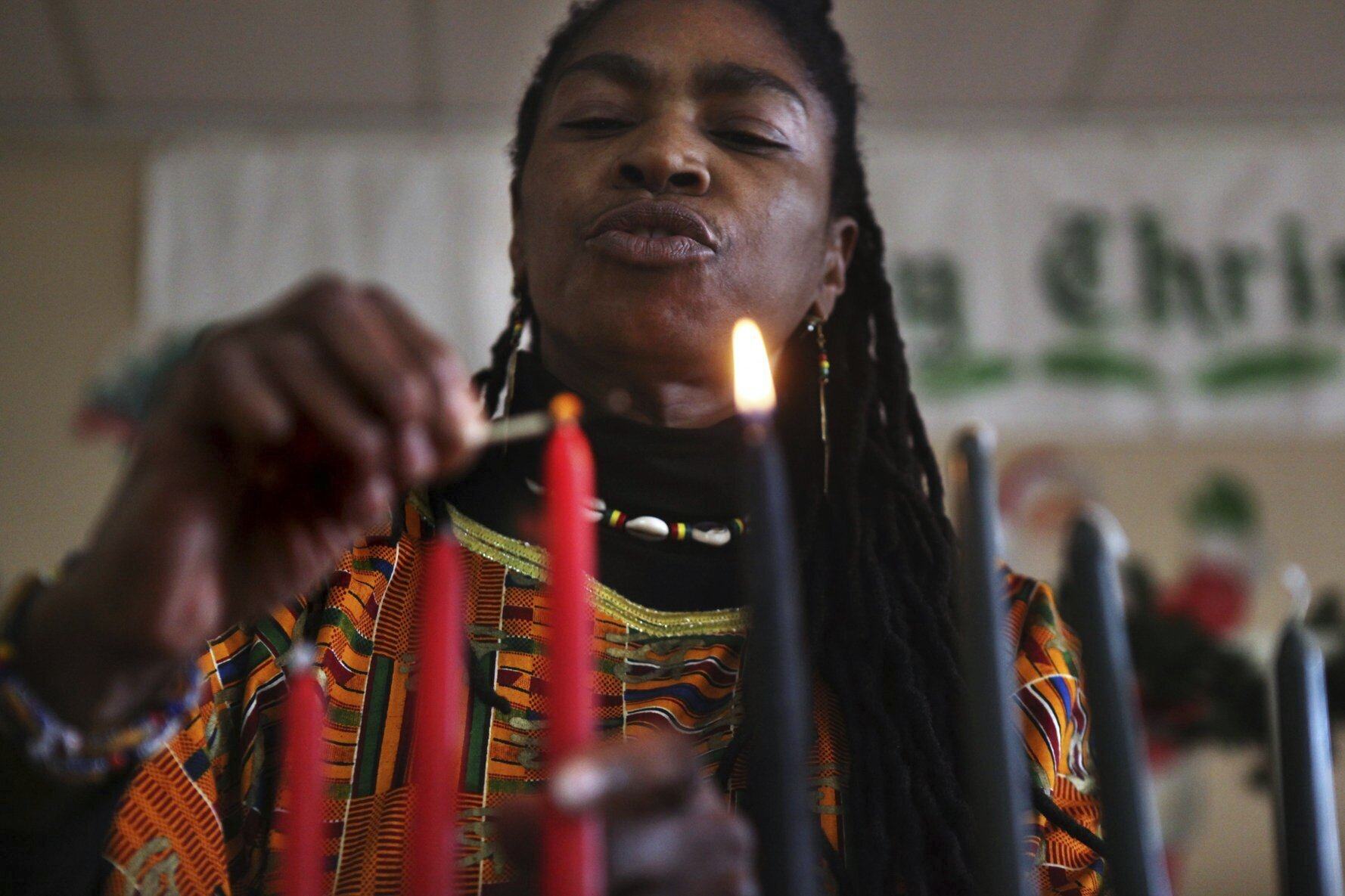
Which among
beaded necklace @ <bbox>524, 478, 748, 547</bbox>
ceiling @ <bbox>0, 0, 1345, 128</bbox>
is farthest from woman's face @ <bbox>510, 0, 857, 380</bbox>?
ceiling @ <bbox>0, 0, 1345, 128</bbox>

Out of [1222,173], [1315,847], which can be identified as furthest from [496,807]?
[1222,173]

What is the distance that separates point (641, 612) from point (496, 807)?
19 centimetres

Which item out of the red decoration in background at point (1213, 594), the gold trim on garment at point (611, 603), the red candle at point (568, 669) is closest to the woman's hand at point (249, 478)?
the red candle at point (568, 669)

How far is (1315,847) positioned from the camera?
0.54 metres

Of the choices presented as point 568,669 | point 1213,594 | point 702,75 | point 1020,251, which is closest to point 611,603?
point 702,75

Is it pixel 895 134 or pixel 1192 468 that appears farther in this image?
pixel 895 134

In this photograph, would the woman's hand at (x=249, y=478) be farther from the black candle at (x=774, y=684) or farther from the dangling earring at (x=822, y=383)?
the dangling earring at (x=822, y=383)

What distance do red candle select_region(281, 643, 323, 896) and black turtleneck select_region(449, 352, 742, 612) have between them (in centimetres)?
61

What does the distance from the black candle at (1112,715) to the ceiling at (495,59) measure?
6.91 feet

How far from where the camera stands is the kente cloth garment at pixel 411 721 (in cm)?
83

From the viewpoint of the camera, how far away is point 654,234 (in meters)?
1.02

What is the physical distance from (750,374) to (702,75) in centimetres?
70

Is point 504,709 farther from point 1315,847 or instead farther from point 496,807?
point 1315,847

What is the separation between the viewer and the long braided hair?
899mm
